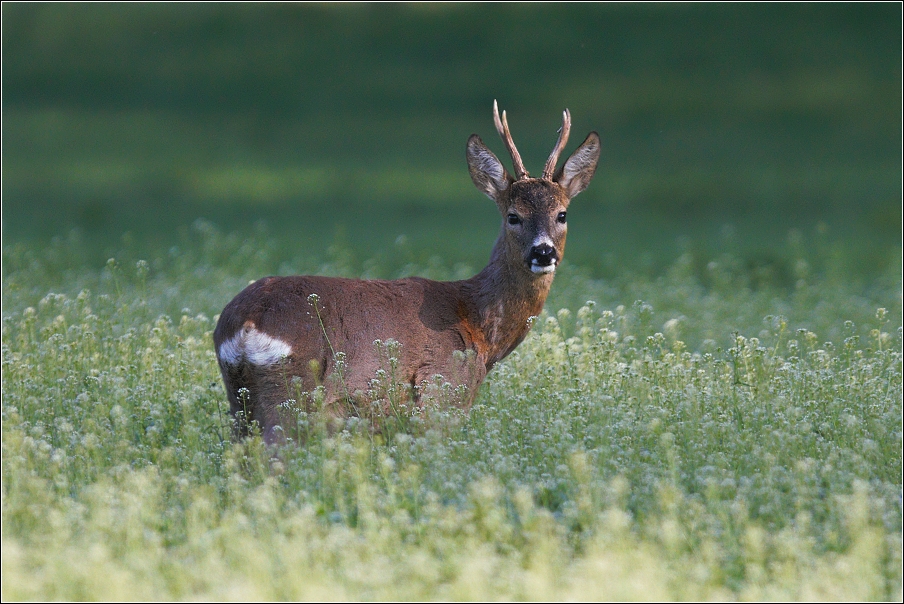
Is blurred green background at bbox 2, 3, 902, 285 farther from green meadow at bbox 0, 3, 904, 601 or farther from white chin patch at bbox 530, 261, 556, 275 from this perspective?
white chin patch at bbox 530, 261, 556, 275

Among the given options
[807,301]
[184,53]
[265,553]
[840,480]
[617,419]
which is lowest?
Answer: [265,553]

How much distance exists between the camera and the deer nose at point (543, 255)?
6.25m

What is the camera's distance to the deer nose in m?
6.25

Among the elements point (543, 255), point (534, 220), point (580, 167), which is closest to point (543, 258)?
point (543, 255)

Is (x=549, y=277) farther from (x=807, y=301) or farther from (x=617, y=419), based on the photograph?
(x=807, y=301)

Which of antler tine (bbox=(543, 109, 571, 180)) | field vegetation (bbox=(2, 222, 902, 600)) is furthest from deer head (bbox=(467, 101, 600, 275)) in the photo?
field vegetation (bbox=(2, 222, 902, 600))

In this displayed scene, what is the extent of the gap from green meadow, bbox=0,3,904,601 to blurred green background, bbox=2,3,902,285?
11cm

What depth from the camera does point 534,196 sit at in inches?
259

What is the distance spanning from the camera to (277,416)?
562 cm

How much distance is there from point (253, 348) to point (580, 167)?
7.51ft

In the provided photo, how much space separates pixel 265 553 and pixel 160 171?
22.8 meters

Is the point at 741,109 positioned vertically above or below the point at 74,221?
above

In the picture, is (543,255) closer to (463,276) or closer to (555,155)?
(555,155)

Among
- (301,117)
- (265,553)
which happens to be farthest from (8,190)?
(265,553)
